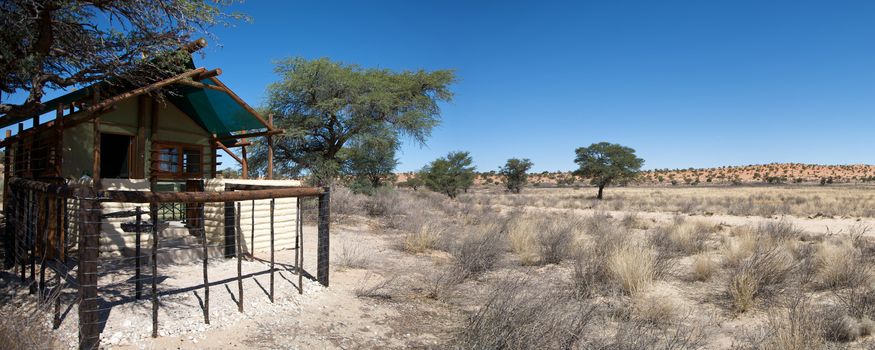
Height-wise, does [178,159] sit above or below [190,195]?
above

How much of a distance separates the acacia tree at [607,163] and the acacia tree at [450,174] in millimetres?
9983

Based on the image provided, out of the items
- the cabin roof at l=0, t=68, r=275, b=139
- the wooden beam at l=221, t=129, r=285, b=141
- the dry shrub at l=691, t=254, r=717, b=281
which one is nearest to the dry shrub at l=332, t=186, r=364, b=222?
the wooden beam at l=221, t=129, r=285, b=141

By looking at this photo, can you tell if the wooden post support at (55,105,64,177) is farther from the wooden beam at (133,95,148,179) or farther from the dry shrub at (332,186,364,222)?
the dry shrub at (332,186,364,222)

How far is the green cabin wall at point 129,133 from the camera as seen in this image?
10.1m

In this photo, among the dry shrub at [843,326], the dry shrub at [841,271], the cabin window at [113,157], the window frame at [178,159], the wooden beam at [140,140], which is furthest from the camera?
the cabin window at [113,157]

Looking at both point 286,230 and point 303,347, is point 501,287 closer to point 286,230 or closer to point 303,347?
A: point 303,347

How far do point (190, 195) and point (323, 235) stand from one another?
253 cm

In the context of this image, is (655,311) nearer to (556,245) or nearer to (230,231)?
(556,245)

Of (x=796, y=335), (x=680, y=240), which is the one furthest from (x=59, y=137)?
(x=680, y=240)

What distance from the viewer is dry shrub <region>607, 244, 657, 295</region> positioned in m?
7.49

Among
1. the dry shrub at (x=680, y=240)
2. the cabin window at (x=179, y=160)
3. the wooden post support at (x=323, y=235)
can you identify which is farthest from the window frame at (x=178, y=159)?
the dry shrub at (x=680, y=240)

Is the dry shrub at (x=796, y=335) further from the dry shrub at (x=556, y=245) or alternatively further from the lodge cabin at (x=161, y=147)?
the lodge cabin at (x=161, y=147)

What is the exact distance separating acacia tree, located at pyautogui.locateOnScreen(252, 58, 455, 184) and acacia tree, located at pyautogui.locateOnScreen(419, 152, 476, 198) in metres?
17.7

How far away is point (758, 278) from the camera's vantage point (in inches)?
291
